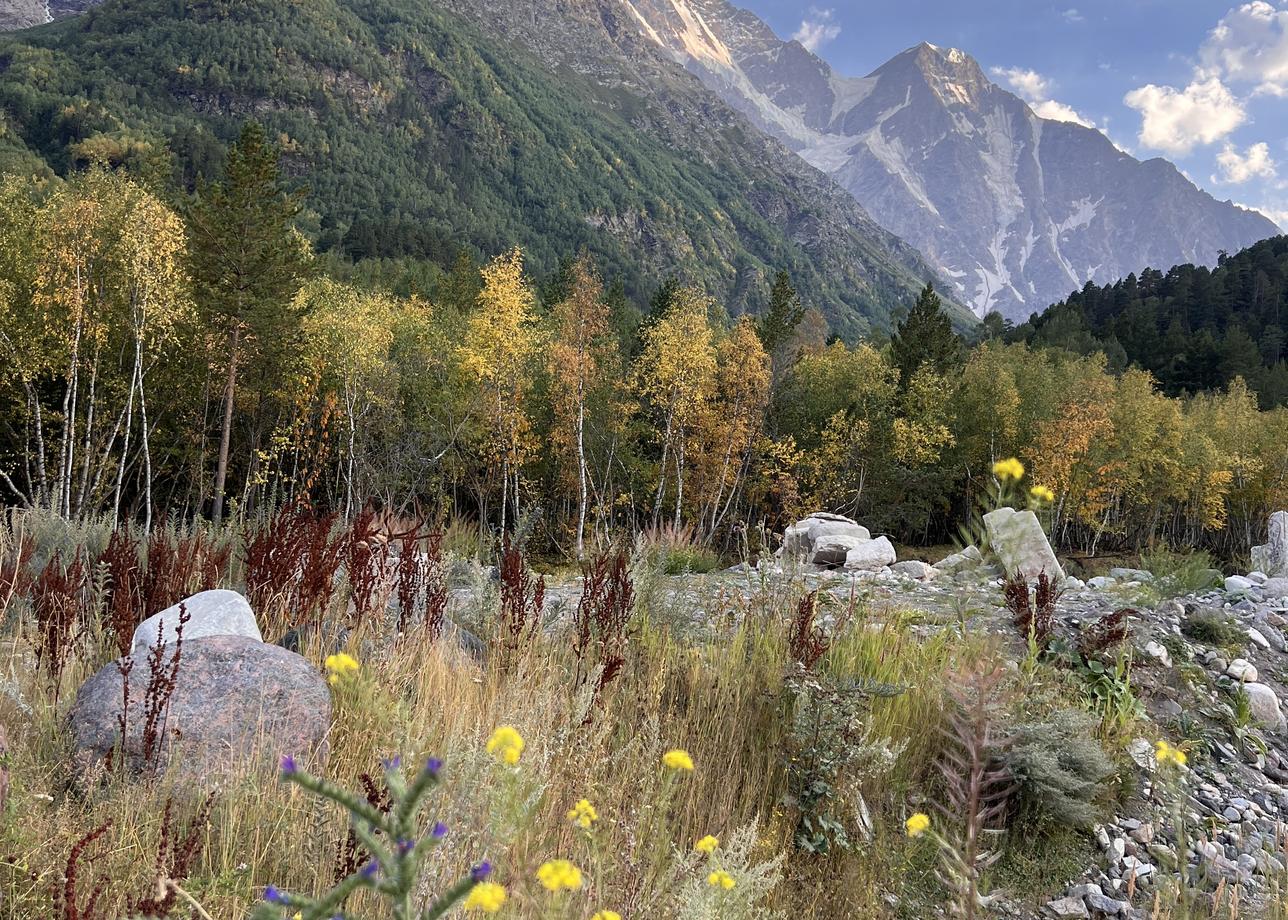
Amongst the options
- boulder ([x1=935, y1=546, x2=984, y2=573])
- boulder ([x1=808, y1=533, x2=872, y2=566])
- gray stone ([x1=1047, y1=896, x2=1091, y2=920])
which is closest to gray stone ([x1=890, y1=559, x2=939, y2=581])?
boulder ([x1=808, y1=533, x2=872, y2=566])

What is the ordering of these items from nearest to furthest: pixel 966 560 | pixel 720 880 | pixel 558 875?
Result: pixel 558 875 < pixel 720 880 < pixel 966 560

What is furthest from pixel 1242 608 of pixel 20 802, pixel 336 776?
pixel 20 802

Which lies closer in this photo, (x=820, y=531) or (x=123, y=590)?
(x=123, y=590)

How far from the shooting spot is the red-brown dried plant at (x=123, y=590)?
3.09 meters

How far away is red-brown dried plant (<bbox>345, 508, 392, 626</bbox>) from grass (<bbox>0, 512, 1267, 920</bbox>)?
0.19 metres

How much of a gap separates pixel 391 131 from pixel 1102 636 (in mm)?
170281

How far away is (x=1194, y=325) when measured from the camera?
2803 inches

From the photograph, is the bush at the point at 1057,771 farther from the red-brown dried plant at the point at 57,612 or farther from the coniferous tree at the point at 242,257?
the coniferous tree at the point at 242,257

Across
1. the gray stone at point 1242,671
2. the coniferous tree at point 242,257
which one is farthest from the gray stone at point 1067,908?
the coniferous tree at point 242,257

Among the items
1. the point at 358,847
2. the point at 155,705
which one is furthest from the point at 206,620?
the point at 358,847

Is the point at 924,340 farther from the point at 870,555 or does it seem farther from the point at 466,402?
the point at 870,555

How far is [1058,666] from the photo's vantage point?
5137mm

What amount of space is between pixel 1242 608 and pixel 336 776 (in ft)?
29.1

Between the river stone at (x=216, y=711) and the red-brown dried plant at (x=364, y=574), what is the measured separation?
0.65 meters
